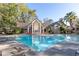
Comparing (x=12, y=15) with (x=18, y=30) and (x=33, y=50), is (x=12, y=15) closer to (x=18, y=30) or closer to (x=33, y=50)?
(x=18, y=30)

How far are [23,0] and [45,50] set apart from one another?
59cm

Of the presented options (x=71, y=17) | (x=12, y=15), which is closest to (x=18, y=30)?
(x=12, y=15)

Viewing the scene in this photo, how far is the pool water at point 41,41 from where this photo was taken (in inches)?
78.3

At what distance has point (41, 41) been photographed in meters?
1.99

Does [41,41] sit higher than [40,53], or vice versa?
[41,41]

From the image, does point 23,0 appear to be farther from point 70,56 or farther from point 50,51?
point 70,56

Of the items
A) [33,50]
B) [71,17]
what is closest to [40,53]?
[33,50]

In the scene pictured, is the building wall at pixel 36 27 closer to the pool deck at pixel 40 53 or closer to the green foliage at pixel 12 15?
the green foliage at pixel 12 15

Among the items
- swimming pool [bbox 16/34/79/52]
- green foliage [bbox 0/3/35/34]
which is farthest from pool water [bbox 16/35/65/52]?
green foliage [bbox 0/3/35/34]

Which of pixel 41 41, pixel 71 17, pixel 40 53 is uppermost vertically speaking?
pixel 71 17

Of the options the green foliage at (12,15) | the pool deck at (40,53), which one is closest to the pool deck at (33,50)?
the pool deck at (40,53)

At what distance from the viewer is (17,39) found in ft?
6.59

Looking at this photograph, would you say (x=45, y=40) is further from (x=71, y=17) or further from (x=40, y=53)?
(x=71, y=17)

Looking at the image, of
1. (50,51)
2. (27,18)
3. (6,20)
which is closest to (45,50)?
(50,51)
